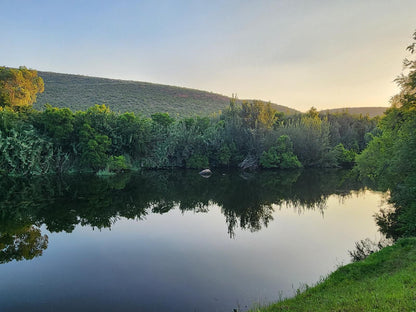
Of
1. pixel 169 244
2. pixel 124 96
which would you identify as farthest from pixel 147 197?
pixel 124 96

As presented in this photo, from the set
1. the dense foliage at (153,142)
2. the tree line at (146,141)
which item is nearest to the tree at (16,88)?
the tree line at (146,141)

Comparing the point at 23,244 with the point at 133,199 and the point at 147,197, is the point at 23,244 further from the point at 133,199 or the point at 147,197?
the point at 147,197

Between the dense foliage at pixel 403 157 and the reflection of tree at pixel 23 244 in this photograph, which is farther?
the dense foliage at pixel 403 157

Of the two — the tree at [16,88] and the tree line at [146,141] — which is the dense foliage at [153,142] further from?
the tree at [16,88]

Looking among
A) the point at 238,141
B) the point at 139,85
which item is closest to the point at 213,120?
the point at 238,141

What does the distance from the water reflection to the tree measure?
51.2 feet

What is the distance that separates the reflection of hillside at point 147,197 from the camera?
16.7 m

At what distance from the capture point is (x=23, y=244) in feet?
41.2

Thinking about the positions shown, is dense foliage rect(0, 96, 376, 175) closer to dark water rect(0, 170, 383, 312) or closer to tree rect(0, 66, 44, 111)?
tree rect(0, 66, 44, 111)

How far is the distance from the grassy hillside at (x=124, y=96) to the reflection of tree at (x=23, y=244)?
58.6 metres

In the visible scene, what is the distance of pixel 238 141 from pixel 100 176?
21.2 m

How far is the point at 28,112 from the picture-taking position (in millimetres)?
38094

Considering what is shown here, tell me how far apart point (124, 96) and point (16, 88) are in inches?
1672

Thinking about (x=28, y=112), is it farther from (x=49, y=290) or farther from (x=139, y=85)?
(x=139, y=85)
